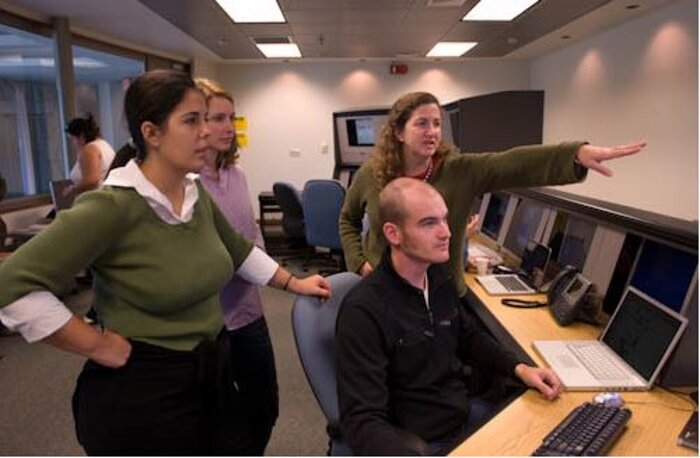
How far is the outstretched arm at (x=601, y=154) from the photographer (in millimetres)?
1472

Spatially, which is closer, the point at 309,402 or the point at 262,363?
the point at 262,363

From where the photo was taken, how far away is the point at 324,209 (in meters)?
5.07

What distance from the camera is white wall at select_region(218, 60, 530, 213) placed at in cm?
806

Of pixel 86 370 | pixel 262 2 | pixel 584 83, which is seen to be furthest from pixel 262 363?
pixel 584 83

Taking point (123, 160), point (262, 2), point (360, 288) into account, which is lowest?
point (360, 288)

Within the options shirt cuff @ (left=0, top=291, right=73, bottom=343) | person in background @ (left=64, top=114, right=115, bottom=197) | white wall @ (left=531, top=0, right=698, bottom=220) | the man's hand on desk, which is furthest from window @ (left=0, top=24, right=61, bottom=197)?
white wall @ (left=531, top=0, right=698, bottom=220)

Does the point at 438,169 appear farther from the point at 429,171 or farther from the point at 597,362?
the point at 597,362

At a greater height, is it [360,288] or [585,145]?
[585,145]

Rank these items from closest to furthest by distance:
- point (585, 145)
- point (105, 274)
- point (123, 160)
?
point (105, 274), point (585, 145), point (123, 160)

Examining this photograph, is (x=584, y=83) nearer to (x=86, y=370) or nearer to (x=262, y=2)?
(x=262, y=2)

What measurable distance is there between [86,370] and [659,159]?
532cm

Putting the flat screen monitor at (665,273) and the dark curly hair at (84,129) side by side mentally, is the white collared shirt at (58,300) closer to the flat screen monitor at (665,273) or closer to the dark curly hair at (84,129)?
the flat screen monitor at (665,273)

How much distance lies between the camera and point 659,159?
206 inches

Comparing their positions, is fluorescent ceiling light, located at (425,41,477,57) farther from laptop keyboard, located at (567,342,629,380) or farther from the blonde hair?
laptop keyboard, located at (567,342,629,380)
